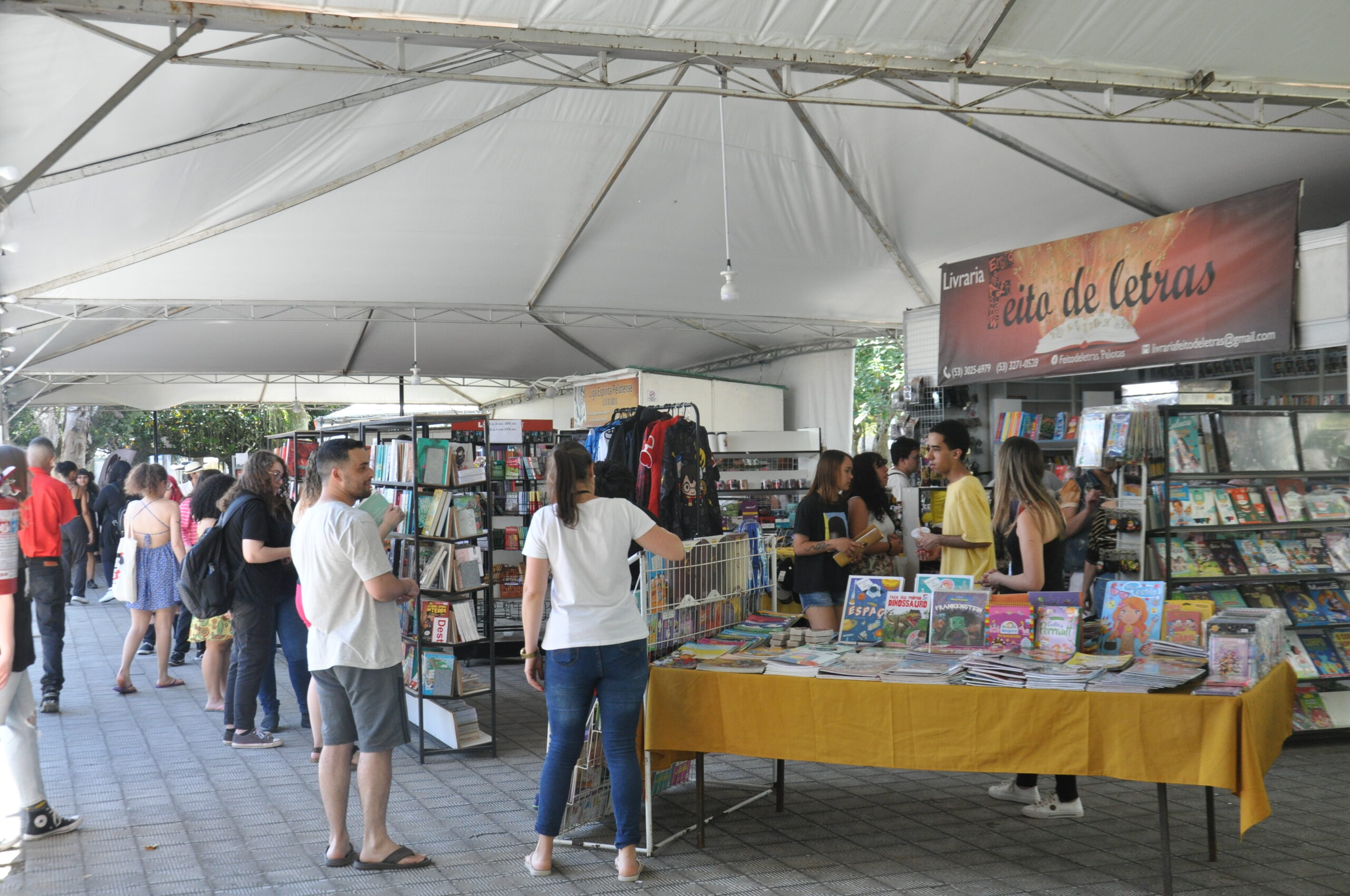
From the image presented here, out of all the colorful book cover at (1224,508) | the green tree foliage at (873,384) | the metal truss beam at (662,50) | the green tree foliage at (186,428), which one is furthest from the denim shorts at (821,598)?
the green tree foliage at (186,428)

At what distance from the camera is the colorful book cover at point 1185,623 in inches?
136

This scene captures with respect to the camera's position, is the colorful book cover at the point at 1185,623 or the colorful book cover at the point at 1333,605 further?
the colorful book cover at the point at 1333,605

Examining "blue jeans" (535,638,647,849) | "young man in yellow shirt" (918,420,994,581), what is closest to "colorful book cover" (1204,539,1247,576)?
"young man in yellow shirt" (918,420,994,581)

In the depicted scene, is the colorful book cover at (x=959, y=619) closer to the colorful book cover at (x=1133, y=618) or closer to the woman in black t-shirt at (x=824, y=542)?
the colorful book cover at (x=1133, y=618)

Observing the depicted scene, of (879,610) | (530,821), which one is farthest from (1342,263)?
(530,821)

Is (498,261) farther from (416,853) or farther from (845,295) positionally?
(416,853)

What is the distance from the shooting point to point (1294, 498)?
5.39m

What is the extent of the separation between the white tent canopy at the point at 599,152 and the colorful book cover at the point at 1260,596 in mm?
2667

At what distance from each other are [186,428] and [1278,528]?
26.4m

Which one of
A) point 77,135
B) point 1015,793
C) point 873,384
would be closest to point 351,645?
point 1015,793

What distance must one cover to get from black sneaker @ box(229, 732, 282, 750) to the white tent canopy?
311 cm

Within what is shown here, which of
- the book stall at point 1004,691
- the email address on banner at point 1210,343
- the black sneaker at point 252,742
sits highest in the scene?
the email address on banner at point 1210,343

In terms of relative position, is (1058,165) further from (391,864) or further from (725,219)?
(391,864)

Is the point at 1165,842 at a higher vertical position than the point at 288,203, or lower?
lower
